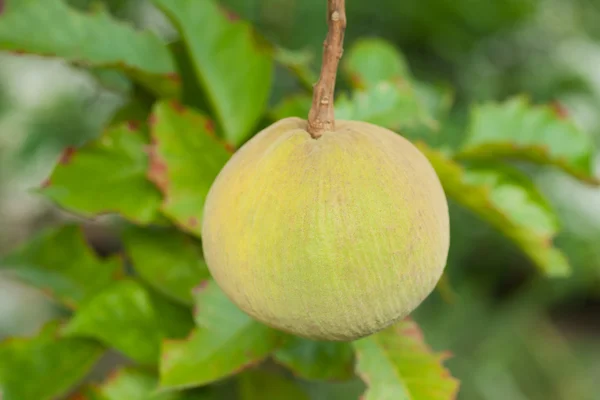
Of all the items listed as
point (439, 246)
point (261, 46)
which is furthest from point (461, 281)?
point (439, 246)

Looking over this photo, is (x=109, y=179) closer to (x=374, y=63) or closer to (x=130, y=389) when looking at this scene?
(x=130, y=389)

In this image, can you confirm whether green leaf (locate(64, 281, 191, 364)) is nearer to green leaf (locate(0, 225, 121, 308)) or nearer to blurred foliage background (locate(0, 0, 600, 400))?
green leaf (locate(0, 225, 121, 308))

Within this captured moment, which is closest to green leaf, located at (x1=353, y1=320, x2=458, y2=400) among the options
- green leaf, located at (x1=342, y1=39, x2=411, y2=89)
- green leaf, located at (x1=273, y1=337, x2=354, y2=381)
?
green leaf, located at (x1=273, y1=337, x2=354, y2=381)

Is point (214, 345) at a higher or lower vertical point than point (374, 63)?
lower

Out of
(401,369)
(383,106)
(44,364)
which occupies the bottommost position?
(44,364)

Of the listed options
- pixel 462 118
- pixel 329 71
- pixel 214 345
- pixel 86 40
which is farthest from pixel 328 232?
pixel 462 118

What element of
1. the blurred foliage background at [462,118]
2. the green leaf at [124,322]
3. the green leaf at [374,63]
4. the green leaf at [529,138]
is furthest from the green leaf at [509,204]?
the blurred foliage background at [462,118]

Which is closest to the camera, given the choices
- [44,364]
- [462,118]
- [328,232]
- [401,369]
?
[328,232]

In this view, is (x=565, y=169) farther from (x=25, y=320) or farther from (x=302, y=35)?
(x=25, y=320)

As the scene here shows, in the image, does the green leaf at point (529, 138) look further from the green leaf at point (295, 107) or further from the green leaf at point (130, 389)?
the green leaf at point (130, 389)
